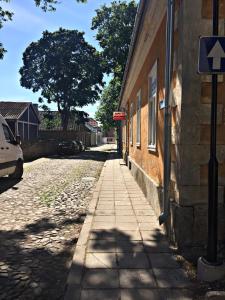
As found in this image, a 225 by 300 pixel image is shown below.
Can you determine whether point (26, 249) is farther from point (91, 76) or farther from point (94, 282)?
point (91, 76)

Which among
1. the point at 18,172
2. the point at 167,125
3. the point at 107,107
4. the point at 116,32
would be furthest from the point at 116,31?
the point at 167,125

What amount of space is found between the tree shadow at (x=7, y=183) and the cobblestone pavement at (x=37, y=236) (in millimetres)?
26

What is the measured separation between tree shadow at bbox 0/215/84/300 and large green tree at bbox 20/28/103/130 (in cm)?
3410

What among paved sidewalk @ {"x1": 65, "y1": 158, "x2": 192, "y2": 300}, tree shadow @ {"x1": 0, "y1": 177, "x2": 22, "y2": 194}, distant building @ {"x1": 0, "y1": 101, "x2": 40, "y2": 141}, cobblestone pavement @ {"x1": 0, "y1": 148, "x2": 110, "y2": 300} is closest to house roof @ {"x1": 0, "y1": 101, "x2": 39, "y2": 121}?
distant building @ {"x1": 0, "y1": 101, "x2": 40, "y2": 141}

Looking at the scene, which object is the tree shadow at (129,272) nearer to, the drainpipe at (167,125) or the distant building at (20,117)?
the drainpipe at (167,125)

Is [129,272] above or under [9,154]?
under

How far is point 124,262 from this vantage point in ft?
13.3

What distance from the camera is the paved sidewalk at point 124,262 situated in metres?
3.32

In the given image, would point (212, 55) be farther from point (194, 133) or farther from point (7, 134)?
point (7, 134)

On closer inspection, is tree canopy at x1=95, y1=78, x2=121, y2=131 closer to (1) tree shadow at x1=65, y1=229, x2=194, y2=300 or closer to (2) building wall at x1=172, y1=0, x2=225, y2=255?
(2) building wall at x1=172, y1=0, x2=225, y2=255

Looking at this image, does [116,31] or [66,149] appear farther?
[116,31]

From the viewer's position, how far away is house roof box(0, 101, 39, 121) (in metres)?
37.5

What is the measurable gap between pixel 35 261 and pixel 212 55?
10.6 feet

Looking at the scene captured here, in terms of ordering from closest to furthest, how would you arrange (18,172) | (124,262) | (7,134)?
(124,262) < (7,134) < (18,172)
